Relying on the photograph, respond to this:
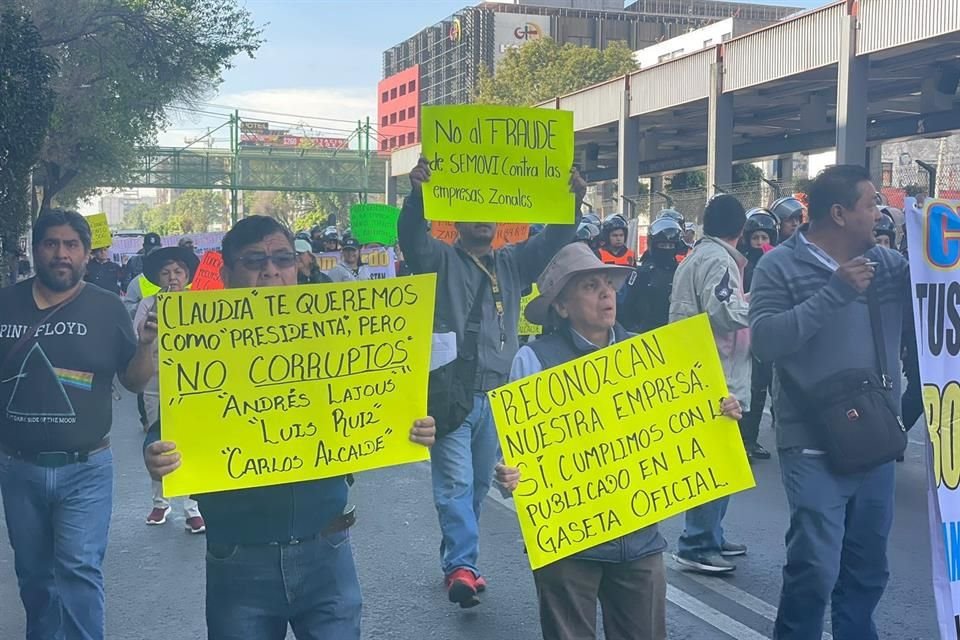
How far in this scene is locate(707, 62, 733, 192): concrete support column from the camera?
2648 centimetres

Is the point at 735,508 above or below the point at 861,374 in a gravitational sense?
below

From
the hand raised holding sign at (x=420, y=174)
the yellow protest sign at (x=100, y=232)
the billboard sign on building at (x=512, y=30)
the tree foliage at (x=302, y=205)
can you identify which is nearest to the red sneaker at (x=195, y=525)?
the hand raised holding sign at (x=420, y=174)

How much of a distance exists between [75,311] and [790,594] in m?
2.82

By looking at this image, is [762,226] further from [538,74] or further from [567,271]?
[538,74]

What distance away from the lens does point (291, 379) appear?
335 cm

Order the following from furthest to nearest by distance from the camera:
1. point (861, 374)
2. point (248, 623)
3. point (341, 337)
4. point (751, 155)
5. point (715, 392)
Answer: point (751, 155) → point (861, 374) → point (715, 392) → point (341, 337) → point (248, 623)

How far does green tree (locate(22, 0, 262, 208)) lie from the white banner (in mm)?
19750

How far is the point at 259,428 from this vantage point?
3271 mm

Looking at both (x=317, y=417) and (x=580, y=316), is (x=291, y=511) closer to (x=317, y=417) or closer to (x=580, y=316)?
(x=317, y=417)

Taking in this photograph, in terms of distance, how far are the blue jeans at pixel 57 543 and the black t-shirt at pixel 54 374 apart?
4.4 inches

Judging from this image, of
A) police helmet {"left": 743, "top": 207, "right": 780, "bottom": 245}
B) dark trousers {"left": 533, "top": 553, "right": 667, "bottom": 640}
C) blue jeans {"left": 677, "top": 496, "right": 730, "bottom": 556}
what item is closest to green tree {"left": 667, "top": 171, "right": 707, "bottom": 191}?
police helmet {"left": 743, "top": 207, "right": 780, "bottom": 245}

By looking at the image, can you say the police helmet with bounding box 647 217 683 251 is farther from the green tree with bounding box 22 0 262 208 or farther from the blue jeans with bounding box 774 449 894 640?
the green tree with bounding box 22 0 262 208

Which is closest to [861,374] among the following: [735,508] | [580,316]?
[580,316]

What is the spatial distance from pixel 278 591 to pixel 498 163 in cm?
262
